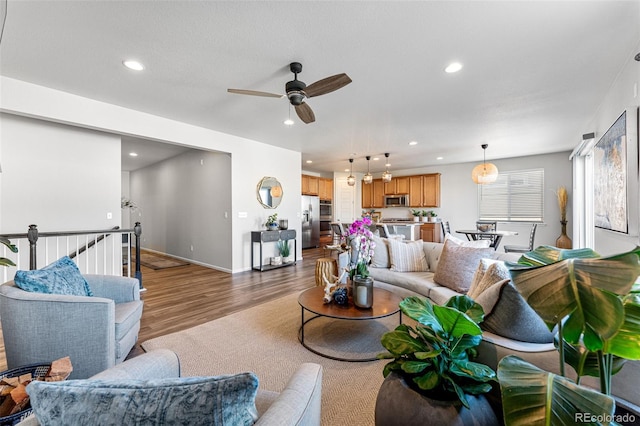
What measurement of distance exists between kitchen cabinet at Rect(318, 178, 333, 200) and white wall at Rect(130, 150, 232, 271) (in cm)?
392

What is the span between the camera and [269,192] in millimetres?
5793

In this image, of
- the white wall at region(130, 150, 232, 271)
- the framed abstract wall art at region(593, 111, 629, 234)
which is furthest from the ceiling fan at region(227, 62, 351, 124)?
the white wall at region(130, 150, 232, 271)

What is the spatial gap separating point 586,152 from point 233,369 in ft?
22.0

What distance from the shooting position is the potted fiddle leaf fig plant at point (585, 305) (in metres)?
0.64

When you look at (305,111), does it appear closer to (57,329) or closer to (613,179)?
(57,329)

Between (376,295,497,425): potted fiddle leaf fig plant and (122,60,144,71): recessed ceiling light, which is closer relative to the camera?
(376,295,497,425): potted fiddle leaf fig plant

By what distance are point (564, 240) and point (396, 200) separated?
14.0 ft

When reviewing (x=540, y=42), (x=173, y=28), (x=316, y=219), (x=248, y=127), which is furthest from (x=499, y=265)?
(x=316, y=219)

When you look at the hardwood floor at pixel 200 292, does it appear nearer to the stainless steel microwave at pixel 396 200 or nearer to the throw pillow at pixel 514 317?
the throw pillow at pixel 514 317

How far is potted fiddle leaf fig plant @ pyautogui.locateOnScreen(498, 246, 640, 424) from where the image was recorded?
0.64 meters

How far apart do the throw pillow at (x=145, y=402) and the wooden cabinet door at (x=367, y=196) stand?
9.08 m

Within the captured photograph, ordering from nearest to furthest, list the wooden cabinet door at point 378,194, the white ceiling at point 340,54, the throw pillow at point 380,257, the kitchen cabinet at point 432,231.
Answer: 1. the white ceiling at point 340,54
2. the throw pillow at point 380,257
3. the kitchen cabinet at point 432,231
4. the wooden cabinet door at point 378,194

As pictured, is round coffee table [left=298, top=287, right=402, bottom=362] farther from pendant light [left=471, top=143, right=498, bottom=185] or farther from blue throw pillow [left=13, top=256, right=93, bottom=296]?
pendant light [left=471, top=143, right=498, bottom=185]

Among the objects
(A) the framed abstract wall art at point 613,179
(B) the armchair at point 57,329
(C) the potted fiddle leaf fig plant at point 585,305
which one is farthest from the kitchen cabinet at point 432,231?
(B) the armchair at point 57,329
